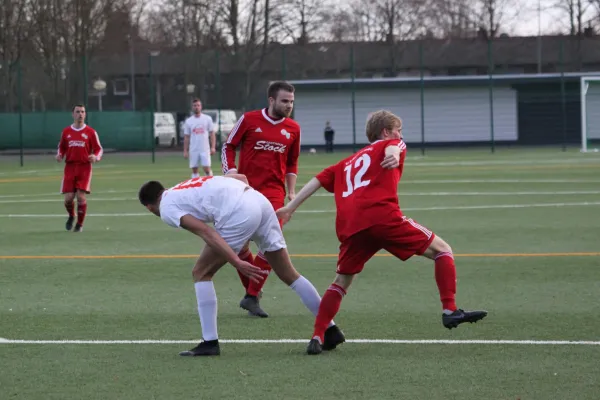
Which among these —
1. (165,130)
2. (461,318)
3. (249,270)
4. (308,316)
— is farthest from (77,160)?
(165,130)

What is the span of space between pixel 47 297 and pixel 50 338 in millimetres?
2037

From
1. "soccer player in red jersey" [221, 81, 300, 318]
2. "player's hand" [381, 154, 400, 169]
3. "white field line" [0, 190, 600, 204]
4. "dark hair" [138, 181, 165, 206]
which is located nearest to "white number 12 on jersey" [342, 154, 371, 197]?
"player's hand" [381, 154, 400, 169]

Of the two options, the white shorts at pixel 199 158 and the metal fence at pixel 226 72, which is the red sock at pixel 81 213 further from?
the metal fence at pixel 226 72

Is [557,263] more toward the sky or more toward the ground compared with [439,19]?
more toward the ground

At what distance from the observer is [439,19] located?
71.6 metres

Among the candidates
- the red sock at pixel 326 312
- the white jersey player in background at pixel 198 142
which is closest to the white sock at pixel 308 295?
the red sock at pixel 326 312

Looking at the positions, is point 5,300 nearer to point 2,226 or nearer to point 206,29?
point 2,226

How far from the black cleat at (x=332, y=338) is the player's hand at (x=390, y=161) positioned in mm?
1188

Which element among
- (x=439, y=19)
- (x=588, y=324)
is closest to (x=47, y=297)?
(x=588, y=324)

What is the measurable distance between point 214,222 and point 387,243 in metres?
1.20

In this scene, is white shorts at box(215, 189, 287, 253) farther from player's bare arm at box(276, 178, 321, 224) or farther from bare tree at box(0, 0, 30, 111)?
bare tree at box(0, 0, 30, 111)

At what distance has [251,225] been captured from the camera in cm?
755

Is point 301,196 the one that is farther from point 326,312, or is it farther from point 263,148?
point 263,148

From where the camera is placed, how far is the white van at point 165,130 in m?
56.1
